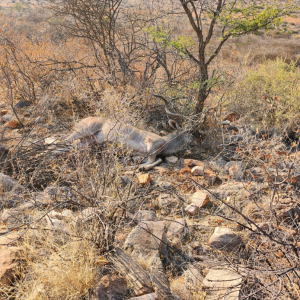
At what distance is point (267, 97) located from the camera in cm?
634

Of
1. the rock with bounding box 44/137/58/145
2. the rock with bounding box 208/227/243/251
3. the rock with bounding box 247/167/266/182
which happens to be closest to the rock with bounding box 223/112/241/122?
the rock with bounding box 247/167/266/182

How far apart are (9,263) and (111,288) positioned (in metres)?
1.02

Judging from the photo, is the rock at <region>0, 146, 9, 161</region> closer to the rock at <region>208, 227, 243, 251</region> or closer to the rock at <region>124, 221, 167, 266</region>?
the rock at <region>124, 221, 167, 266</region>

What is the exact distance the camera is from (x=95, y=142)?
18.2 feet

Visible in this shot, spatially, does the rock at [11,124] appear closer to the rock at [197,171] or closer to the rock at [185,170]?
the rock at [185,170]

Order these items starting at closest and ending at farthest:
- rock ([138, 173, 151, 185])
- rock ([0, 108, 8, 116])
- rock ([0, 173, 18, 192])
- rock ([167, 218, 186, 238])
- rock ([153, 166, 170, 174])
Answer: rock ([167, 218, 186, 238])
rock ([0, 173, 18, 192])
rock ([138, 173, 151, 185])
rock ([153, 166, 170, 174])
rock ([0, 108, 8, 116])

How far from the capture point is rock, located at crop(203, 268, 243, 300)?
240 cm

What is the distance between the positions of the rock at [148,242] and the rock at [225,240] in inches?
25.3

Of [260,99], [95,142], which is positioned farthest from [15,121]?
[260,99]

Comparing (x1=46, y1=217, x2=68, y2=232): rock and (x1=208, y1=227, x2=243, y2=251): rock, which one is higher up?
(x1=46, y1=217, x2=68, y2=232): rock

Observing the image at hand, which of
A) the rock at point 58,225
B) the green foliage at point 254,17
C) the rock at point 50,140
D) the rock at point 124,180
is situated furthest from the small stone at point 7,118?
the green foliage at point 254,17

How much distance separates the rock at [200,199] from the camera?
13.1ft

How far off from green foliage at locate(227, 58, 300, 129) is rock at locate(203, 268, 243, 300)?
14.4 ft

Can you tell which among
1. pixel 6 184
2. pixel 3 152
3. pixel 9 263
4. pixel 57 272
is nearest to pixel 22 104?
pixel 3 152
